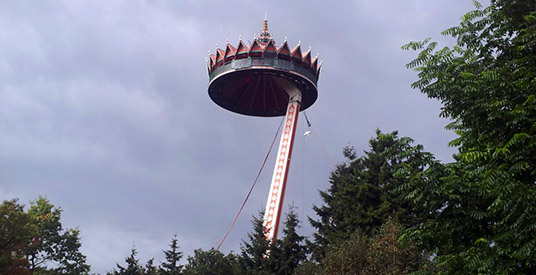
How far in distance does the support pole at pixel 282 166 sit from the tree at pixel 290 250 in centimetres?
890

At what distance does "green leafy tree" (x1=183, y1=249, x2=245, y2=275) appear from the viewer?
3055cm

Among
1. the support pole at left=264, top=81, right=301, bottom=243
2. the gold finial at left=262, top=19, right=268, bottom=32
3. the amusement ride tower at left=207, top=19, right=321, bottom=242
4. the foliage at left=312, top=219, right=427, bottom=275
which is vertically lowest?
the foliage at left=312, top=219, right=427, bottom=275

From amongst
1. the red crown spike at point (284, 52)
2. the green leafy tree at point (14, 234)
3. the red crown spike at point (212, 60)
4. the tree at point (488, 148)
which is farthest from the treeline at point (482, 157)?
the red crown spike at point (212, 60)

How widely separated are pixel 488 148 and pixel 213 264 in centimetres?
2325

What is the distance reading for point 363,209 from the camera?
104 feet

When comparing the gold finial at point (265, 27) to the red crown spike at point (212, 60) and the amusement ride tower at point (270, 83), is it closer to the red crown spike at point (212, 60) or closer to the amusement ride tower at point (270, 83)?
the amusement ride tower at point (270, 83)

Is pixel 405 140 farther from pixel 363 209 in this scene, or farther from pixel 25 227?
pixel 25 227

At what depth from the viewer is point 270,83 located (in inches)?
1977

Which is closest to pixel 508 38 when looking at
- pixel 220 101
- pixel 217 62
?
pixel 217 62

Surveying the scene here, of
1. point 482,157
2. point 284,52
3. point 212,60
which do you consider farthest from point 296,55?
point 482,157

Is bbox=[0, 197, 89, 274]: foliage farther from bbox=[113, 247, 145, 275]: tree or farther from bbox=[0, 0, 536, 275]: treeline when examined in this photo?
bbox=[0, 0, 536, 275]: treeline

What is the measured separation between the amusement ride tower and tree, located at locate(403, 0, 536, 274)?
30703mm

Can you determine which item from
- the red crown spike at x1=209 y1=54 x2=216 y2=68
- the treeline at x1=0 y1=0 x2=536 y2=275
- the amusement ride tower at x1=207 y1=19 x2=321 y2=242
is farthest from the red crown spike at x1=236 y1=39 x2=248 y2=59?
the treeline at x1=0 y1=0 x2=536 y2=275

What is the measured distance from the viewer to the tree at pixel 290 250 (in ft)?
101
